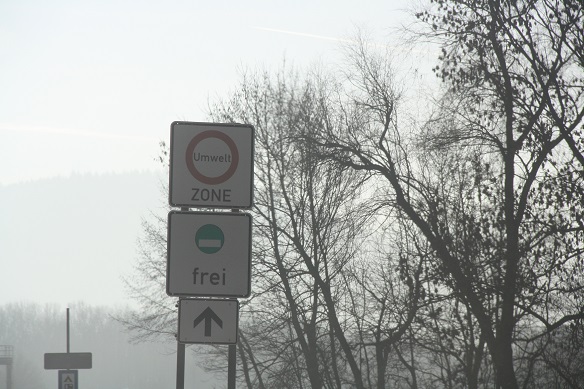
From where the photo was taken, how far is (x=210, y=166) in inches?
296

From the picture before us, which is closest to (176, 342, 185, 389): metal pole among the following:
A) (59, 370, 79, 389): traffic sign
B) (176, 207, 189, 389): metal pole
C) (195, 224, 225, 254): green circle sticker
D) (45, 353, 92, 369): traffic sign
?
(176, 207, 189, 389): metal pole

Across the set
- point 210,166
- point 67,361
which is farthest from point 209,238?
point 67,361

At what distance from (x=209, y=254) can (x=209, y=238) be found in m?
0.12

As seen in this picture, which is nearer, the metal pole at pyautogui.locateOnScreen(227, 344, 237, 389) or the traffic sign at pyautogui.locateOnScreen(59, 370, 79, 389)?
the metal pole at pyautogui.locateOnScreen(227, 344, 237, 389)

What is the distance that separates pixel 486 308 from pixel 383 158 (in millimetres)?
4469

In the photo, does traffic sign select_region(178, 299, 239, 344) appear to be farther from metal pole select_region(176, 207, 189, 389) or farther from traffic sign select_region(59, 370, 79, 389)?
traffic sign select_region(59, 370, 79, 389)

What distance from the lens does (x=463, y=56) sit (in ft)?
54.2

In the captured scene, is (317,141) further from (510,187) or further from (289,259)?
(289,259)

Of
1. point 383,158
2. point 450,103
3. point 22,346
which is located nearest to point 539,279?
point 450,103

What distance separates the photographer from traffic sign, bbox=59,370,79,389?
30094 mm

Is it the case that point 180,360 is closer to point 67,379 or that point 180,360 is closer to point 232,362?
point 232,362

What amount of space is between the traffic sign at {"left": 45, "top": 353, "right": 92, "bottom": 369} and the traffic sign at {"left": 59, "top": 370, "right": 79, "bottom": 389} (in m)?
1.19

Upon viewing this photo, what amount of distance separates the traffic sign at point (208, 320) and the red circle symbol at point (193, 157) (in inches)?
36.7

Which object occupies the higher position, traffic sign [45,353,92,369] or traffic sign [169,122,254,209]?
traffic sign [169,122,254,209]
